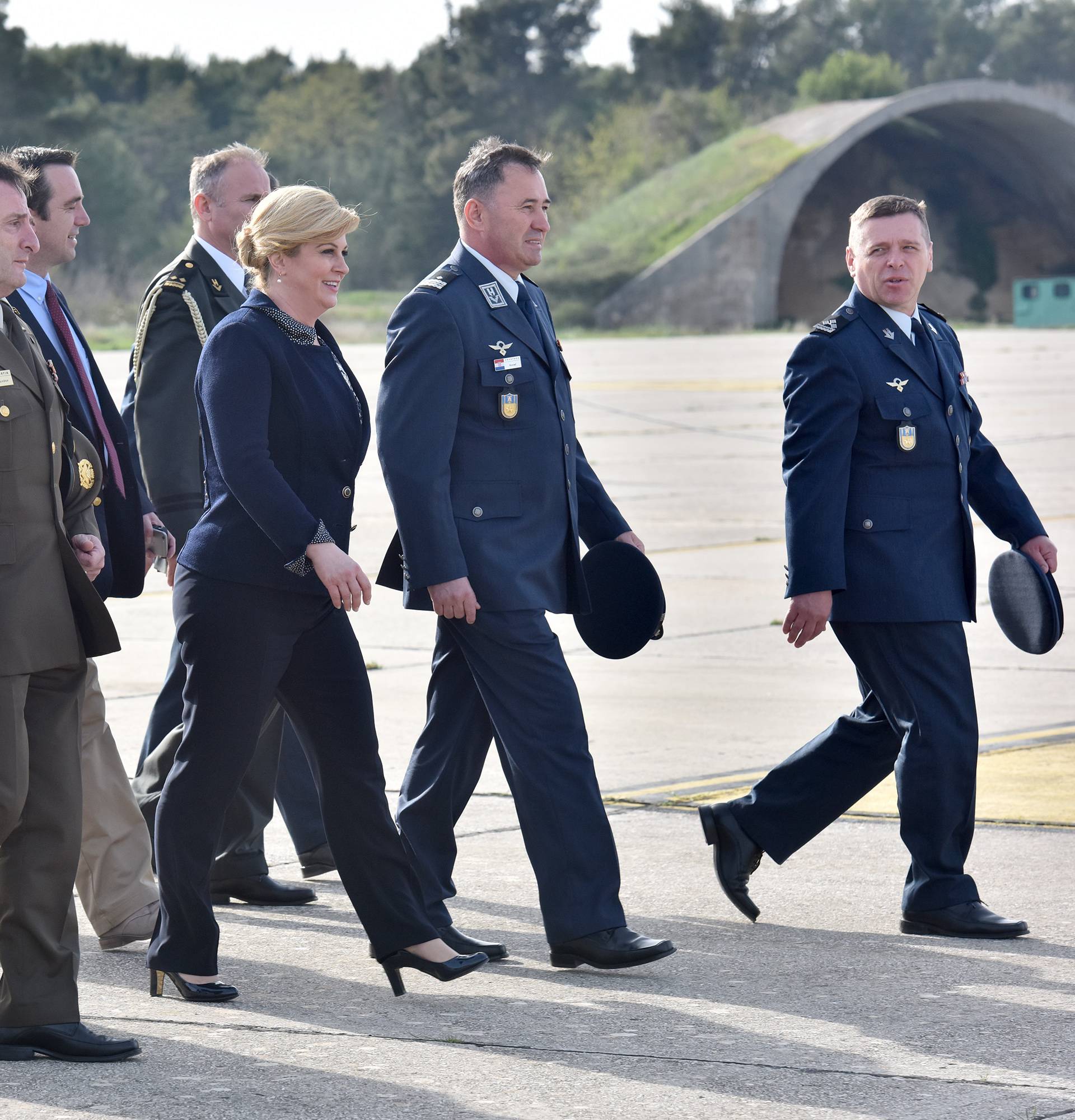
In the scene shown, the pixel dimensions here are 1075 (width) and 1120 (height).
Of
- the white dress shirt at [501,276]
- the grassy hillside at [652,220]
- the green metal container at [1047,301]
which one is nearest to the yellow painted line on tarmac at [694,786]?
the white dress shirt at [501,276]

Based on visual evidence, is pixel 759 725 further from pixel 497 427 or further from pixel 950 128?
pixel 950 128

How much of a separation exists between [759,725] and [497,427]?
3.14 meters

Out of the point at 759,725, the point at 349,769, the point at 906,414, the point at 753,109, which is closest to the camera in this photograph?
the point at 349,769

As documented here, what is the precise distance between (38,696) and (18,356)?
706 millimetres

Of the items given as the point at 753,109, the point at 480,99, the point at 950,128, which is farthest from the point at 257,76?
the point at 950,128

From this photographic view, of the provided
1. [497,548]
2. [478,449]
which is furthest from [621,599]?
[478,449]

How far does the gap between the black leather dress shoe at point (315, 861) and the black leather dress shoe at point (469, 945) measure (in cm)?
99

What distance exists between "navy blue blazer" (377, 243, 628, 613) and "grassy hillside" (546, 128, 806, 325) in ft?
171

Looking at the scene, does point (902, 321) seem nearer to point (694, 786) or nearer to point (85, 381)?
point (694, 786)

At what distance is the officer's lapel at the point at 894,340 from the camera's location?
17.5 ft

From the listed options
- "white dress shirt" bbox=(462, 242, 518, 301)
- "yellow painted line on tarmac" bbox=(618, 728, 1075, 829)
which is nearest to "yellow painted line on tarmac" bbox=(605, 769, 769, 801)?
"yellow painted line on tarmac" bbox=(618, 728, 1075, 829)

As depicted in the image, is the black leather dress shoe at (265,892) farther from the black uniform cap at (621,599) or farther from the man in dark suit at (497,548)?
the black uniform cap at (621,599)

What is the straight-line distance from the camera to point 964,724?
514 cm

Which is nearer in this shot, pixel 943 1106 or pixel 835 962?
pixel 943 1106
